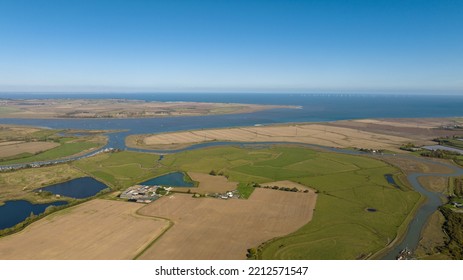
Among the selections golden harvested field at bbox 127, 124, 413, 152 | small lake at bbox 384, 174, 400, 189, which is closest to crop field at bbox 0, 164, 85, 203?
golden harvested field at bbox 127, 124, 413, 152

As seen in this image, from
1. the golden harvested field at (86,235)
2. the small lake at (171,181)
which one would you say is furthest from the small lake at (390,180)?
the golden harvested field at (86,235)

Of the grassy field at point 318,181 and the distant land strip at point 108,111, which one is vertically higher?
the distant land strip at point 108,111

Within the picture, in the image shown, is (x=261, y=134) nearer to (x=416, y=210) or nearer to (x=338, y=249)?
(x=416, y=210)

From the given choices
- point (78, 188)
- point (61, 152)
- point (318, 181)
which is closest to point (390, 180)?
point (318, 181)

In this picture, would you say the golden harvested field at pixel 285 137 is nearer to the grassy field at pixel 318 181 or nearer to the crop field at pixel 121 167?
the grassy field at pixel 318 181

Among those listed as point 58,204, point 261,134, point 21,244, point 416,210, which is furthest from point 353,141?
point 21,244

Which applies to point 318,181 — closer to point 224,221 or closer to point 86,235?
point 224,221

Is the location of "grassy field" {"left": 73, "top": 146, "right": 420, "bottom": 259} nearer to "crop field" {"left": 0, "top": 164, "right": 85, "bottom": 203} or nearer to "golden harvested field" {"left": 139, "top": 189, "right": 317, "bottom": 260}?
"golden harvested field" {"left": 139, "top": 189, "right": 317, "bottom": 260}
